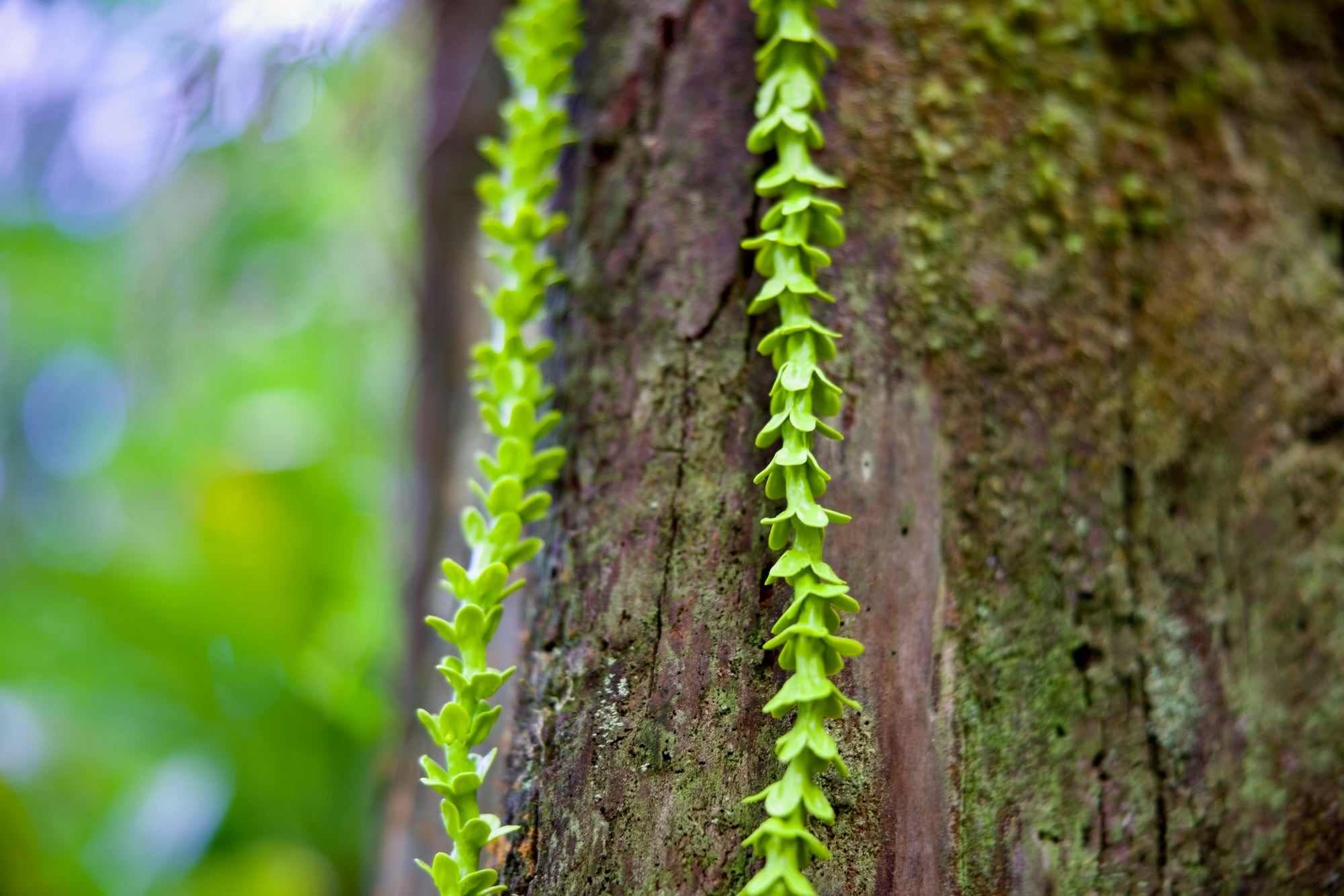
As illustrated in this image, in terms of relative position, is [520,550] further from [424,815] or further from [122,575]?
[122,575]

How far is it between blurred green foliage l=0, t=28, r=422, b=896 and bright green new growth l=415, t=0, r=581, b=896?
422 millimetres

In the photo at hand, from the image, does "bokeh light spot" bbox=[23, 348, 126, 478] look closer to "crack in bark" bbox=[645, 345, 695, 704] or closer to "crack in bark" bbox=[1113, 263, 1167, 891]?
"crack in bark" bbox=[645, 345, 695, 704]

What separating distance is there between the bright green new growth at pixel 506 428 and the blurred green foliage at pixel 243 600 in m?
0.42

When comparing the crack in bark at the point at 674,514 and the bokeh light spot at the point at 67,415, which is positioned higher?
the bokeh light spot at the point at 67,415

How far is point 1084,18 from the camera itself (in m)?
0.89

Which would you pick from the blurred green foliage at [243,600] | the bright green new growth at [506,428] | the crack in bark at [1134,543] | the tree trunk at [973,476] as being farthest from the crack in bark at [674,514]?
the blurred green foliage at [243,600]

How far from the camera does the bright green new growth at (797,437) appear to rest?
1.65 ft

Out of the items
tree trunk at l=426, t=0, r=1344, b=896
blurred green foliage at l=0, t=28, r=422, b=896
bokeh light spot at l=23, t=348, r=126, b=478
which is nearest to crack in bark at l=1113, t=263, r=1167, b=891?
tree trunk at l=426, t=0, r=1344, b=896

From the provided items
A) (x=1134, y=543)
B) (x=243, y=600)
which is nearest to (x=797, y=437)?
(x=1134, y=543)

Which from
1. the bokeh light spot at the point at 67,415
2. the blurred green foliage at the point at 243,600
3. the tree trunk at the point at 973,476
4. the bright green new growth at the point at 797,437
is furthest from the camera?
the bokeh light spot at the point at 67,415

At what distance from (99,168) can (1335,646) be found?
1.81 meters

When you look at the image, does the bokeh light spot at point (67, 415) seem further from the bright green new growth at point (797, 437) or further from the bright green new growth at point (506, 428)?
the bright green new growth at point (797, 437)

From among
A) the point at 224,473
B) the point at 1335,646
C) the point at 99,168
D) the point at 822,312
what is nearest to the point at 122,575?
the point at 224,473

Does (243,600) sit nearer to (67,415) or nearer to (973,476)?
(973,476)
